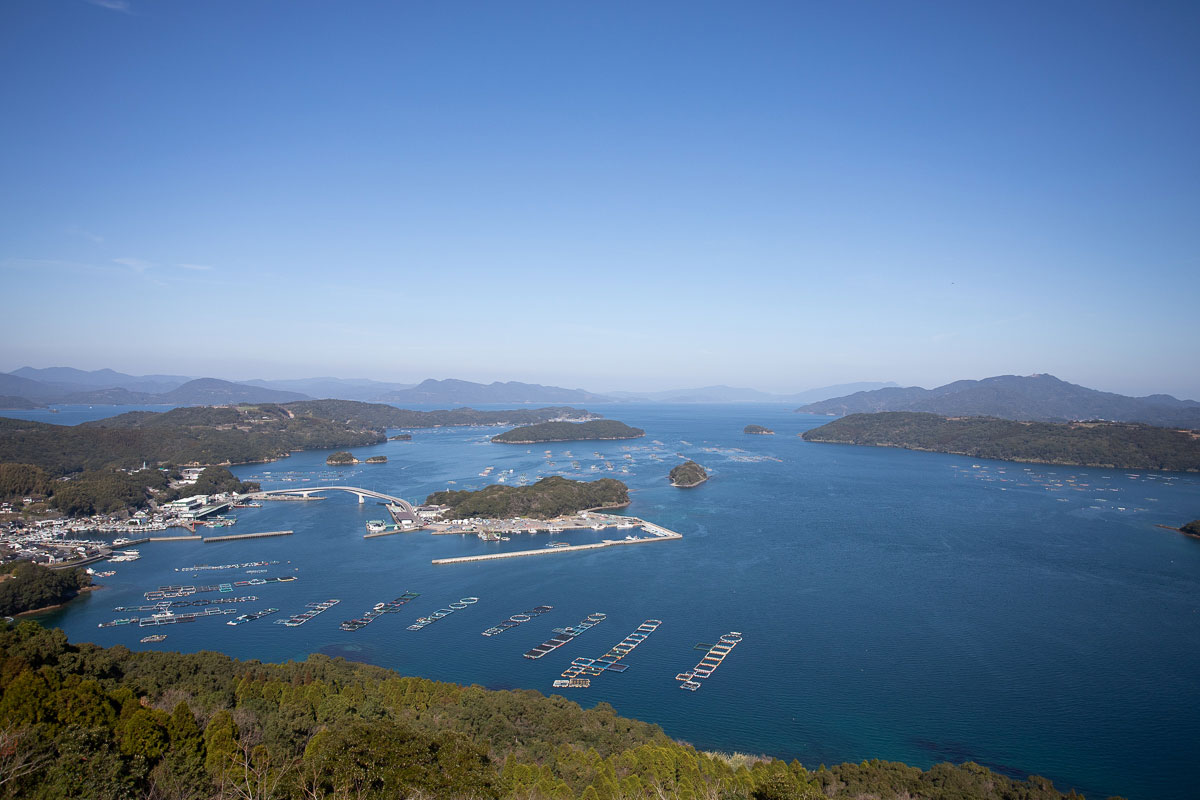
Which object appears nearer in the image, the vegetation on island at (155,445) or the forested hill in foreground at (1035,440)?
the vegetation on island at (155,445)

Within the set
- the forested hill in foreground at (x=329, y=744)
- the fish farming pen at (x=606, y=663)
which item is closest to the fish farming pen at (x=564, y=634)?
the fish farming pen at (x=606, y=663)

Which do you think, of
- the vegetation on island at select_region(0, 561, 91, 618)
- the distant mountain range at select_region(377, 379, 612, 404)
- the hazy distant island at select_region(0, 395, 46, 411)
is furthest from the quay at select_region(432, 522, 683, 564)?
the distant mountain range at select_region(377, 379, 612, 404)

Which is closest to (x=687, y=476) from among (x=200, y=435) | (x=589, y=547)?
(x=589, y=547)

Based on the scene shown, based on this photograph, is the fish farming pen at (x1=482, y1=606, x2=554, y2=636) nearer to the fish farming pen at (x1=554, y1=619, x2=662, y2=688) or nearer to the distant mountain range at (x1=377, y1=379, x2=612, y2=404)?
the fish farming pen at (x1=554, y1=619, x2=662, y2=688)

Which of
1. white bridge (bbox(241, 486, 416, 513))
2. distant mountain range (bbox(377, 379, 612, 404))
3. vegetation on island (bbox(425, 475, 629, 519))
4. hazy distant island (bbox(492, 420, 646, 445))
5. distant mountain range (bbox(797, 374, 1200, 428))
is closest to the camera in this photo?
vegetation on island (bbox(425, 475, 629, 519))

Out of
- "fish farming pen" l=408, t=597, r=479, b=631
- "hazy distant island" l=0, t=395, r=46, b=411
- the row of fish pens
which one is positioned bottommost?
"fish farming pen" l=408, t=597, r=479, b=631

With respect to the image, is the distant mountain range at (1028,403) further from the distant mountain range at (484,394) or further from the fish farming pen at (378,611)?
the fish farming pen at (378,611)
